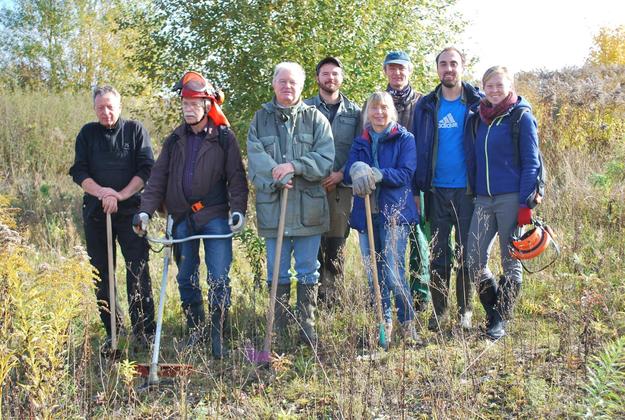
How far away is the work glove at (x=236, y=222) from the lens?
476cm

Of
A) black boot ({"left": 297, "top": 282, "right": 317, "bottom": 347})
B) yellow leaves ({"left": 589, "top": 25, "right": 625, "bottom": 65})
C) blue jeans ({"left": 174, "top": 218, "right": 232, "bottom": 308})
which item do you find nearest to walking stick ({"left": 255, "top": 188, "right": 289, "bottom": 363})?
black boot ({"left": 297, "top": 282, "right": 317, "bottom": 347})

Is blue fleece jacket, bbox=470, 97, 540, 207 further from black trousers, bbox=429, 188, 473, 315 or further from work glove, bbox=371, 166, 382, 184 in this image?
work glove, bbox=371, 166, 382, 184

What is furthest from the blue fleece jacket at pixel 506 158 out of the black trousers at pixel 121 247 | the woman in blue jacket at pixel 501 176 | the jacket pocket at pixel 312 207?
the black trousers at pixel 121 247

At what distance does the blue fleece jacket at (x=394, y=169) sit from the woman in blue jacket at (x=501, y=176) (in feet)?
1.67

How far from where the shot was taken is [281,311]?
16.9 feet

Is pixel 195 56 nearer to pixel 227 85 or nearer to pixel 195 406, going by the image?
pixel 227 85

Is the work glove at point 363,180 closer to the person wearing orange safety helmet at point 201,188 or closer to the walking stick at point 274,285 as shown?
the walking stick at point 274,285

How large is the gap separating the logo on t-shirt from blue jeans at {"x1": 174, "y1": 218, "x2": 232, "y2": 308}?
1905 mm

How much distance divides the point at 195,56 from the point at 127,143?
2.21 meters

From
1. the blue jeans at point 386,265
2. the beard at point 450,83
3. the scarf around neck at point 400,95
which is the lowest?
the blue jeans at point 386,265

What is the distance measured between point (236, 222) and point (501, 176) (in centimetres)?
202

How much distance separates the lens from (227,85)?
23.8 ft

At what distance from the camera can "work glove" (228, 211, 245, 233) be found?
4.76 m

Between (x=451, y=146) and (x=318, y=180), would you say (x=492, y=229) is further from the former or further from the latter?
(x=318, y=180)
